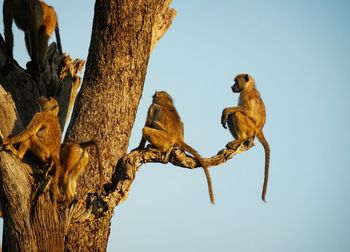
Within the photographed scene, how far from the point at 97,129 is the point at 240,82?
544 cm

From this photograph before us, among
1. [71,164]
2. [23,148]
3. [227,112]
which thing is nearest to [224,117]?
[227,112]

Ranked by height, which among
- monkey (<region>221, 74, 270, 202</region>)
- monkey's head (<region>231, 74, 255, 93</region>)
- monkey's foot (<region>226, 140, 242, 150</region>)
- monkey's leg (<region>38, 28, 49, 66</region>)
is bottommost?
monkey's foot (<region>226, 140, 242, 150</region>)

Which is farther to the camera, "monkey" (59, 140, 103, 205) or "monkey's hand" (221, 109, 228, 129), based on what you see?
"monkey's hand" (221, 109, 228, 129)

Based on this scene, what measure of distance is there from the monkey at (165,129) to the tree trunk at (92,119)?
3.79 feet

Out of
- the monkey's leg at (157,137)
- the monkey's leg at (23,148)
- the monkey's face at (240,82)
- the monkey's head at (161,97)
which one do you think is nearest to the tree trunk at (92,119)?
the monkey's leg at (23,148)

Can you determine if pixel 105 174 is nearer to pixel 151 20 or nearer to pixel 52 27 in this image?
pixel 151 20

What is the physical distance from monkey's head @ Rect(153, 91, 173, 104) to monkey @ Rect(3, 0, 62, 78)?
246 centimetres

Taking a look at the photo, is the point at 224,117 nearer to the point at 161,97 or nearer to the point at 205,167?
the point at 161,97

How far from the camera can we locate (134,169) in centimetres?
899

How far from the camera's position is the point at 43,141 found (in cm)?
827

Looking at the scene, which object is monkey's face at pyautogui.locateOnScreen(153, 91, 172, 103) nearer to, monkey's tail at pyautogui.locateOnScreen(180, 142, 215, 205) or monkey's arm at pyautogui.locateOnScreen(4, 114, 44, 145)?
monkey's tail at pyautogui.locateOnScreen(180, 142, 215, 205)

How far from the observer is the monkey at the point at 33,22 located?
1098 centimetres

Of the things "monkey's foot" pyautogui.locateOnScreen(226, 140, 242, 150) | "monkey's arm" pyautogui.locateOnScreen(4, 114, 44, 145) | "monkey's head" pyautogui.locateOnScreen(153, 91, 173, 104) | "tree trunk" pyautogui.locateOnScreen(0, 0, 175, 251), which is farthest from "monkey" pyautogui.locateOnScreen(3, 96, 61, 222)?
"monkey's head" pyautogui.locateOnScreen(153, 91, 173, 104)

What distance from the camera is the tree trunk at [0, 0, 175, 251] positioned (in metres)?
7.61
